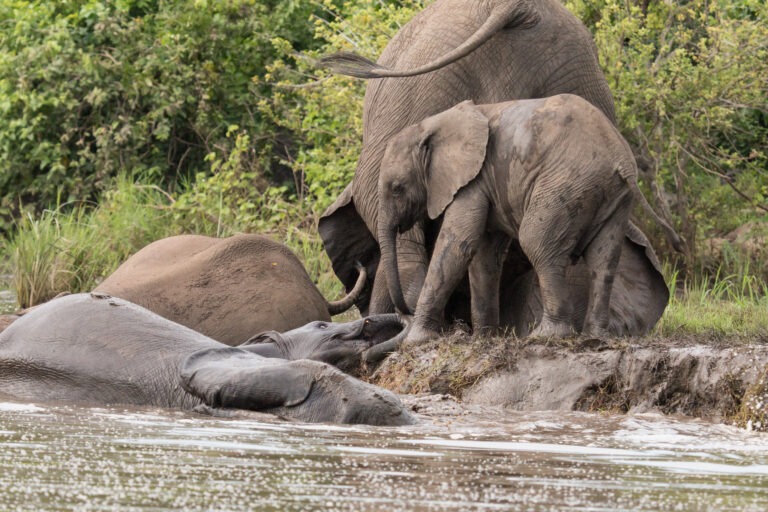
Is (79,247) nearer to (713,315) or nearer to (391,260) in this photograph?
(391,260)

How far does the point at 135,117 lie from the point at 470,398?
1054 cm

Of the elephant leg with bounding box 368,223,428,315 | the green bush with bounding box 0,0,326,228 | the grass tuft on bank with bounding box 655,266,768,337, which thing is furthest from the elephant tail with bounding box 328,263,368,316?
the green bush with bounding box 0,0,326,228

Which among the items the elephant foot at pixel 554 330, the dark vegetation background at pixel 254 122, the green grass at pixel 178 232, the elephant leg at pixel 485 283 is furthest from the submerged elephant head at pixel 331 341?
the dark vegetation background at pixel 254 122

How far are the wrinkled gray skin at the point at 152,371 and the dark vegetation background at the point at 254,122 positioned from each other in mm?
3114

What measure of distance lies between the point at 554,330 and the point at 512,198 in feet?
2.30

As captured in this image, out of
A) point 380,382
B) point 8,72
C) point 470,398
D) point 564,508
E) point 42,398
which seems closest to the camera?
point 564,508

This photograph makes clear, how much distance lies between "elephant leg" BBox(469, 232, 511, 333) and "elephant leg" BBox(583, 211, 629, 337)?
623 mm

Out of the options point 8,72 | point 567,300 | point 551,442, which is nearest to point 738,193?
point 567,300

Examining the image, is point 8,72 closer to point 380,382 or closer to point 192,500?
point 380,382

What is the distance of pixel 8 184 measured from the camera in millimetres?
16141

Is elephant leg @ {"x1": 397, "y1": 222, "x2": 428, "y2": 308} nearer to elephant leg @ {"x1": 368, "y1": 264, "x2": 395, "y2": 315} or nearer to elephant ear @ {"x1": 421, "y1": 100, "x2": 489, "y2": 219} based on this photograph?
elephant leg @ {"x1": 368, "y1": 264, "x2": 395, "y2": 315}

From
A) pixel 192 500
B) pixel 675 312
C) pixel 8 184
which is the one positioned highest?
pixel 192 500

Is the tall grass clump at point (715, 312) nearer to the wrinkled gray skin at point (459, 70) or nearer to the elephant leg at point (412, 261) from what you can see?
the wrinkled gray skin at point (459, 70)

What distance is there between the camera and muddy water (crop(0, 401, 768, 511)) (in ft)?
11.1
